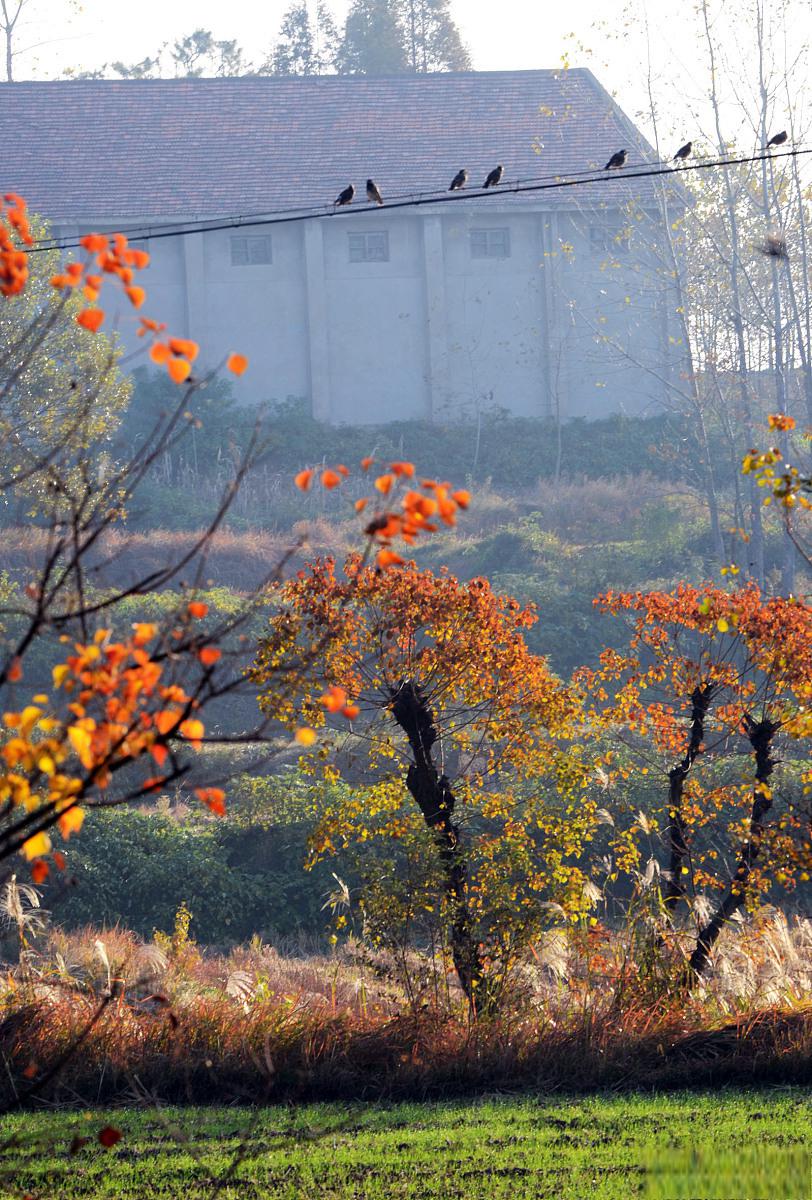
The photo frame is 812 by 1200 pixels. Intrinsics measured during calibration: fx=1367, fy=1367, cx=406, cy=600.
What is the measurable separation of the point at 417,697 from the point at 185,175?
2936 centimetres

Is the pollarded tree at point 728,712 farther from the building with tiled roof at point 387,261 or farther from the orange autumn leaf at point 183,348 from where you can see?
the building with tiled roof at point 387,261

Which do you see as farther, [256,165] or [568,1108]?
[256,165]

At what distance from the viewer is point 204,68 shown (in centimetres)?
5331

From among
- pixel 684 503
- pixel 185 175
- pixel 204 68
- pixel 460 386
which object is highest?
pixel 204 68

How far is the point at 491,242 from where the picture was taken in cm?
3528

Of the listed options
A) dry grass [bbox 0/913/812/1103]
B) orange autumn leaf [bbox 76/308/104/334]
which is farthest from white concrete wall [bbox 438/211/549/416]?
orange autumn leaf [bbox 76/308/104/334]

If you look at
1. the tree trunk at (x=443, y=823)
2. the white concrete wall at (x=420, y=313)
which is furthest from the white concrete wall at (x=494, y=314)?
the tree trunk at (x=443, y=823)

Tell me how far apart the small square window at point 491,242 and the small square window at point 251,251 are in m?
5.30

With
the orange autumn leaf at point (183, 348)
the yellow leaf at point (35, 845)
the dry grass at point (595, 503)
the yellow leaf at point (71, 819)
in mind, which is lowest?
the yellow leaf at point (35, 845)

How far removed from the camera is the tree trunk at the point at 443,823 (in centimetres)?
872

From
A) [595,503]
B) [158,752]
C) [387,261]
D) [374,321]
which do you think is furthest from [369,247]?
[158,752]

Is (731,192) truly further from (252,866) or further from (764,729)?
(764,729)

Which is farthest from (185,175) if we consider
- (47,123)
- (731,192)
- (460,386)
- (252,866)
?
(252,866)

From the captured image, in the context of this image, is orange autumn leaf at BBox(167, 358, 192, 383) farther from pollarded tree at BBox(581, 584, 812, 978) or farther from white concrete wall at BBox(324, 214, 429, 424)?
white concrete wall at BBox(324, 214, 429, 424)
